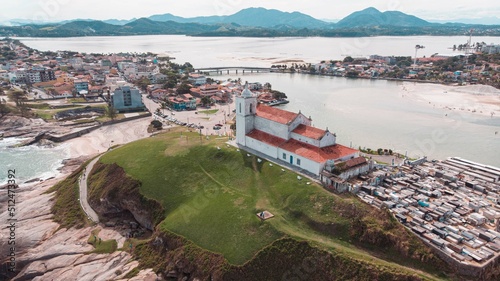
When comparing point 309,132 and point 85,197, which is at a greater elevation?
point 309,132

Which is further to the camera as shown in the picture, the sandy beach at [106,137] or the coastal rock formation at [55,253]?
the sandy beach at [106,137]

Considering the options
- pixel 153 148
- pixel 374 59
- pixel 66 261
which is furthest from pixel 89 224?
pixel 374 59

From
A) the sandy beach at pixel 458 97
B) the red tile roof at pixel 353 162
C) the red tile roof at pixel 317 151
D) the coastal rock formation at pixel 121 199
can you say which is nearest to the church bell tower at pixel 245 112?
the red tile roof at pixel 317 151

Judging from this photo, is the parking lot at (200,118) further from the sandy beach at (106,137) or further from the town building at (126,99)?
the sandy beach at (106,137)

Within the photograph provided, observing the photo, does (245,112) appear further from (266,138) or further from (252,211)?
(252,211)

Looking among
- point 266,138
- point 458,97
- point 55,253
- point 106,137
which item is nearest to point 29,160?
point 106,137

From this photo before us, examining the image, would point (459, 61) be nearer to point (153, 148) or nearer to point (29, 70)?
point (153, 148)
